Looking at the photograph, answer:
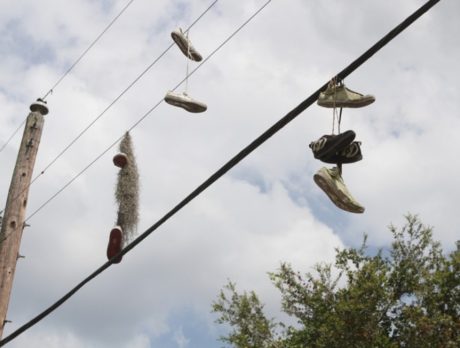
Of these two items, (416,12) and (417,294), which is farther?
(417,294)

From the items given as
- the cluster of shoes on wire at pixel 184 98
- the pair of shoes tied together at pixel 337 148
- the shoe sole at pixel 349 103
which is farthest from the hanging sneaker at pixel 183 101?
the shoe sole at pixel 349 103

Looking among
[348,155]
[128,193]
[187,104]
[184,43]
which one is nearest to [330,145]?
[348,155]

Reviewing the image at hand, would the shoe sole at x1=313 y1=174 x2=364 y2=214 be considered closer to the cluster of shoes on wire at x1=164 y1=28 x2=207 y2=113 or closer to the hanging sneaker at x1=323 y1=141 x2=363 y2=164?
the hanging sneaker at x1=323 y1=141 x2=363 y2=164

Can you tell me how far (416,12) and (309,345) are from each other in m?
13.7

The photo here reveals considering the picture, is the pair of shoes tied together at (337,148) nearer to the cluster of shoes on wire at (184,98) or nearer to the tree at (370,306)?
the cluster of shoes on wire at (184,98)

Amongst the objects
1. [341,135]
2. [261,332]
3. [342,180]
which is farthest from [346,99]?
[261,332]

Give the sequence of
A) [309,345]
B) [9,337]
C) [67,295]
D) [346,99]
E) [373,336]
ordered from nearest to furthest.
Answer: [346,99]
[67,295]
[9,337]
[373,336]
[309,345]

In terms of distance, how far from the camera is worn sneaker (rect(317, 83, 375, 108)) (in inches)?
180

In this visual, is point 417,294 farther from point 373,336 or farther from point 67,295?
point 67,295

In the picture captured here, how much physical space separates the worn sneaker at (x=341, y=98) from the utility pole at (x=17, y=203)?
4.43 metres

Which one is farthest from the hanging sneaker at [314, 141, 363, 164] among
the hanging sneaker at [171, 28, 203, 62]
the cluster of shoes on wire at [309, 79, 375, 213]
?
the hanging sneaker at [171, 28, 203, 62]

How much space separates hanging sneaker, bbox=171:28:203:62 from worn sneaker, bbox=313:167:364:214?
2312 millimetres

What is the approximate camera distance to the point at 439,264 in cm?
1734

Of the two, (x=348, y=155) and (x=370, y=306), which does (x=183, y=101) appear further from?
(x=370, y=306)
